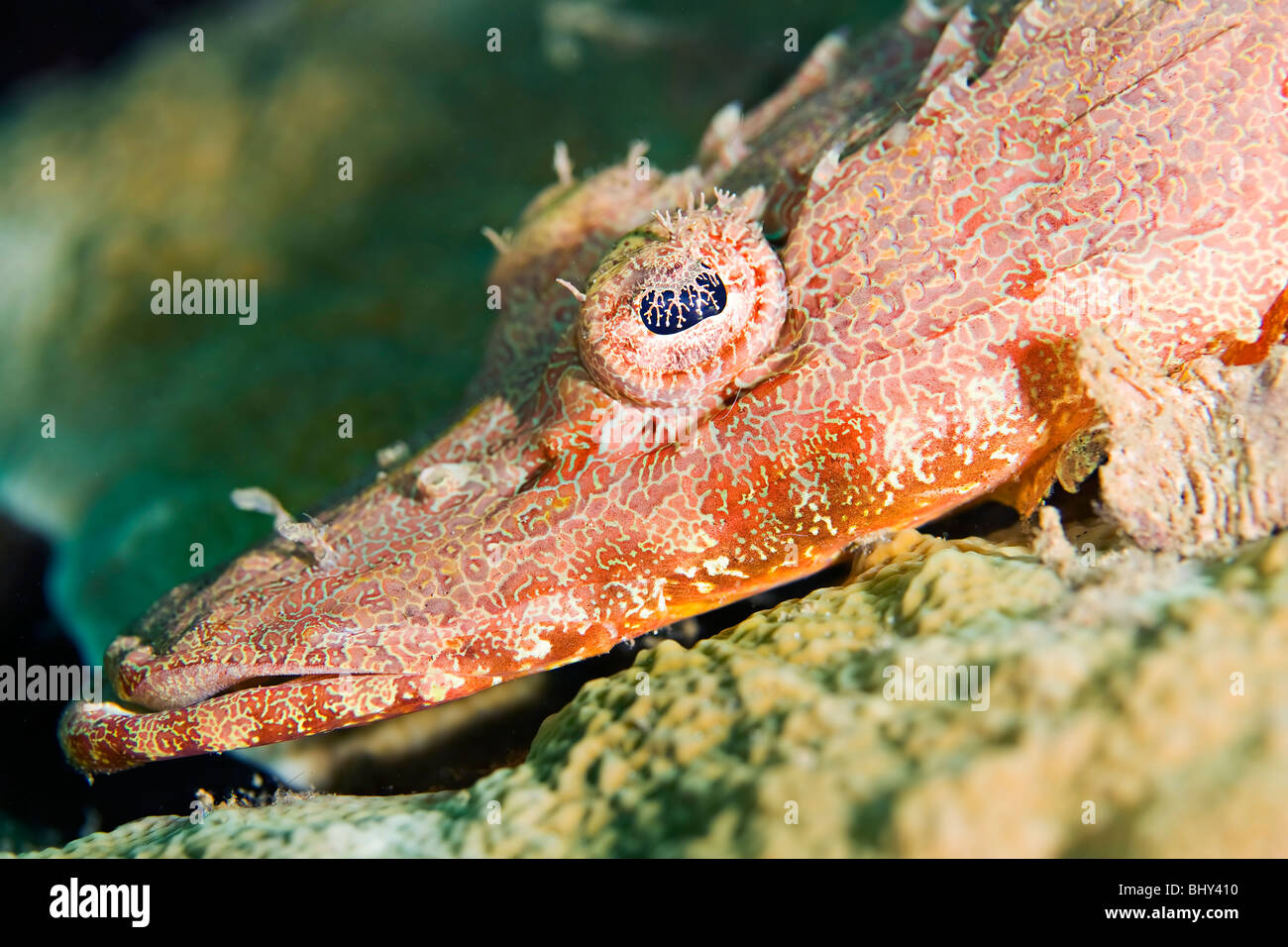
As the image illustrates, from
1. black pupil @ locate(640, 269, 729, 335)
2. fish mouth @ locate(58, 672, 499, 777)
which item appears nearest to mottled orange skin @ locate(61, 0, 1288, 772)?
fish mouth @ locate(58, 672, 499, 777)

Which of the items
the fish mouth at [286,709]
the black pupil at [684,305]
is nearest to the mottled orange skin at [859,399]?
the fish mouth at [286,709]

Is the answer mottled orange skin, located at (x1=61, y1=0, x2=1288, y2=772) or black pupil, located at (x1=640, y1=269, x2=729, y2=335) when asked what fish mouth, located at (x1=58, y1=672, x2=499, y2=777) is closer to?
mottled orange skin, located at (x1=61, y1=0, x2=1288, y2=772)

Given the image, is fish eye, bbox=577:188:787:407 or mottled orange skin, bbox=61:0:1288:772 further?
fish eye, bbox=577:188:787:407

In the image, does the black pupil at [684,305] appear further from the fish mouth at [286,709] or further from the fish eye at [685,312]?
the fish mouth at [286,709]

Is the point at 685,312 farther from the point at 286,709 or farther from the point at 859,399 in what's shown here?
the point at 286,709

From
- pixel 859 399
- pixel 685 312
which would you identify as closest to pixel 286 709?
pixel 685 312
